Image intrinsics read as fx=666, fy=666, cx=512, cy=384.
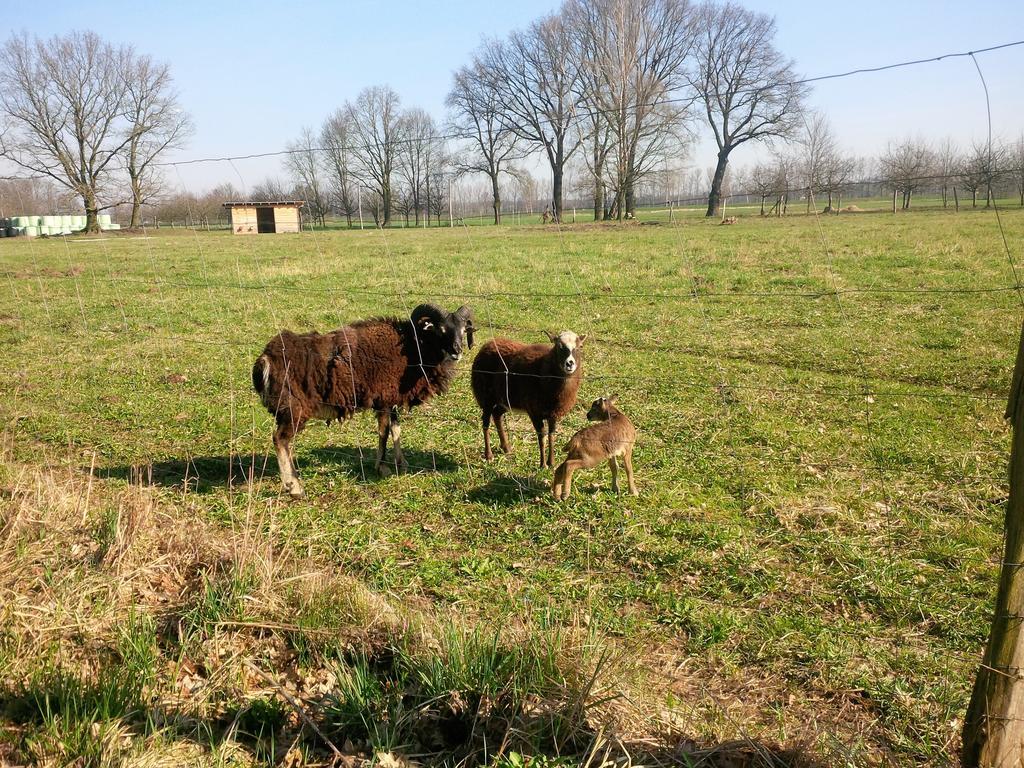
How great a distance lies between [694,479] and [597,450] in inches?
46.6

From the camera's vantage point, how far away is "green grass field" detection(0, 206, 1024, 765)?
3.81 meters

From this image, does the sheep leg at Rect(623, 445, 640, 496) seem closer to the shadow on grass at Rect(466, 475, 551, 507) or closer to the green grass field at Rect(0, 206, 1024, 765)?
the green grass field at Rect(0, 206, 1024, 765)

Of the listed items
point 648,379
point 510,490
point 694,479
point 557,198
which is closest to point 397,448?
point 510,490

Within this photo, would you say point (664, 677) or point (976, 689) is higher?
point (976, 689)

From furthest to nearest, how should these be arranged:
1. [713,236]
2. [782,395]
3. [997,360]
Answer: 1. [713,236]
2. [997,360]
3. [782,395]

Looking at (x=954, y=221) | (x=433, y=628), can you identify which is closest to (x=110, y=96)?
(x=954, y=221)

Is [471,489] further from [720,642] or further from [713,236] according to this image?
[713,236]

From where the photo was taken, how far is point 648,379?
916cm

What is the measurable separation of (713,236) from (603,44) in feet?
106

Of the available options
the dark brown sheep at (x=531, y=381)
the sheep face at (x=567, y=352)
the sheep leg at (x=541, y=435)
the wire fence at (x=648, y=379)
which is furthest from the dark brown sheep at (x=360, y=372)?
the sheep face at (x=567, y=352)

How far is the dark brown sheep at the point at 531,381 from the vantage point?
21.6 ft

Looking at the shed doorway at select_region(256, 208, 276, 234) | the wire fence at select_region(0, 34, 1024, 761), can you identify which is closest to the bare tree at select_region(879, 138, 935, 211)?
the wire fence at select_region(0, 34, 1024, 761)

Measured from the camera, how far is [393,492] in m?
6.47

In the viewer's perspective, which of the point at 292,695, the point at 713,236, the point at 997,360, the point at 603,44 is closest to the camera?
the point at 292,695
